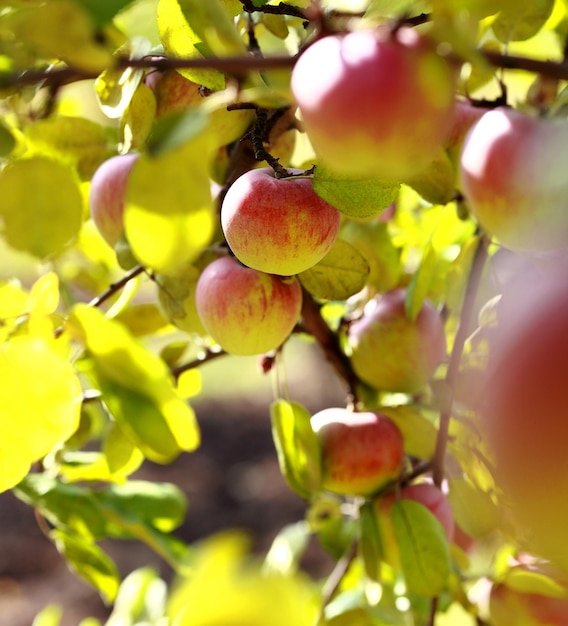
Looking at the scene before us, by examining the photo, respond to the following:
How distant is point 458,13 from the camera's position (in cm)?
23

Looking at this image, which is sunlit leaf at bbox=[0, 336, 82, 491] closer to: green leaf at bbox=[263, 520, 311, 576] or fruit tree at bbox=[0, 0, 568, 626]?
fruit tree at bbox=[0, 0, 568, 626]

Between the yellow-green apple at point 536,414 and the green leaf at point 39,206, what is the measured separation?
7.5 inches

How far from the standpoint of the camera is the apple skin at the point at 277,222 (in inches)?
16.1

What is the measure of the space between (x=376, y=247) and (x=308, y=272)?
12cm

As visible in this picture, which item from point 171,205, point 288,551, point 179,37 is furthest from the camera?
point 288,551

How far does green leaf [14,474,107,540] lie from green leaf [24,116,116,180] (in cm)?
26

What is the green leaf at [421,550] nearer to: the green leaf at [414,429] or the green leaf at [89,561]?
the green leaf at [414,429]

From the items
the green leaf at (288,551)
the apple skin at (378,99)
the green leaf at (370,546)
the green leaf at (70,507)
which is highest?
the apple skin at (378,99)

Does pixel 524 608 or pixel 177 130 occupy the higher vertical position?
pixel 177 130

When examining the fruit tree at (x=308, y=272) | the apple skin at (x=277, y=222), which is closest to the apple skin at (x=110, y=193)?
the fruit tree at (x=308, y=272)

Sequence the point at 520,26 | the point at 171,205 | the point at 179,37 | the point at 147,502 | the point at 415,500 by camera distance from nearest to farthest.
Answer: the point at 171,205
the point at 179,37
the point at 520,26
the point at 415,500
the point at 147,502

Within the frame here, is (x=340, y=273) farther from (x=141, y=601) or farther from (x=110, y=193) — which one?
(x=141, y=601)

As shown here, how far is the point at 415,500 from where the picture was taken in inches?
23.1

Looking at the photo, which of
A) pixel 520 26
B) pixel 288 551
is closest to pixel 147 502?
pixel 288 551
